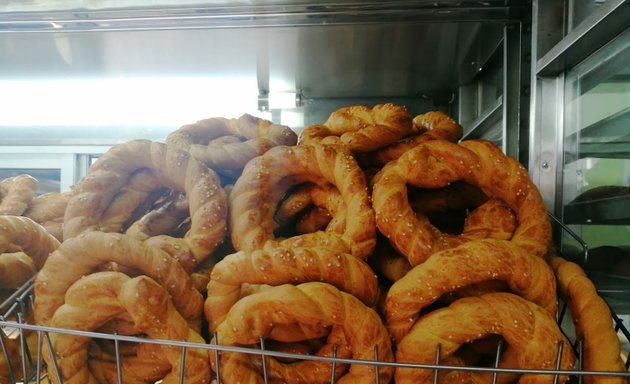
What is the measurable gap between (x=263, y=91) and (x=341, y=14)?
0.31m

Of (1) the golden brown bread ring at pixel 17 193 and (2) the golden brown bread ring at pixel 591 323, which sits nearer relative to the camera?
(2) the golden brown bread ring at pixel 591 323

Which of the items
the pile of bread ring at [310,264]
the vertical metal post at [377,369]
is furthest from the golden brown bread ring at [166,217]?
the vertical metal post at [377,369]

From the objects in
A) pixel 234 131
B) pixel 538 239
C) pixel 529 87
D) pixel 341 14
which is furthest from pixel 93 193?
pixel 529 87

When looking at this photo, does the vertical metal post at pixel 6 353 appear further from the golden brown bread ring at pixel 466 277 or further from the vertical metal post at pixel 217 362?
the golden brown bread ring at pixel 466 277

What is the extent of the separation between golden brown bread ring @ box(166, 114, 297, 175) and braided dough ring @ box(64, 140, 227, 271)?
0.15ft

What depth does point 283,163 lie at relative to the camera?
3.10ft

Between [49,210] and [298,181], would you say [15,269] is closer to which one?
[49,210]

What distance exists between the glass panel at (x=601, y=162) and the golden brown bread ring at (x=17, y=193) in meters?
1.20

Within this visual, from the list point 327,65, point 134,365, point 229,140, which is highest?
point 327,65

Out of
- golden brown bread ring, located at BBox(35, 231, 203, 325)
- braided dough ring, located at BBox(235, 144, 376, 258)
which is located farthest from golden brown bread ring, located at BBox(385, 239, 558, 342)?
golden brown bread ring, located at BBox(35, 231, 203, 325)

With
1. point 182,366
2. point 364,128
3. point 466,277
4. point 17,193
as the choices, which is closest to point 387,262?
point 466,277

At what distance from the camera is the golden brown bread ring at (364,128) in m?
0.97

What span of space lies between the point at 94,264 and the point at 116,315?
9cm

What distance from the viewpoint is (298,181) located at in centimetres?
98
